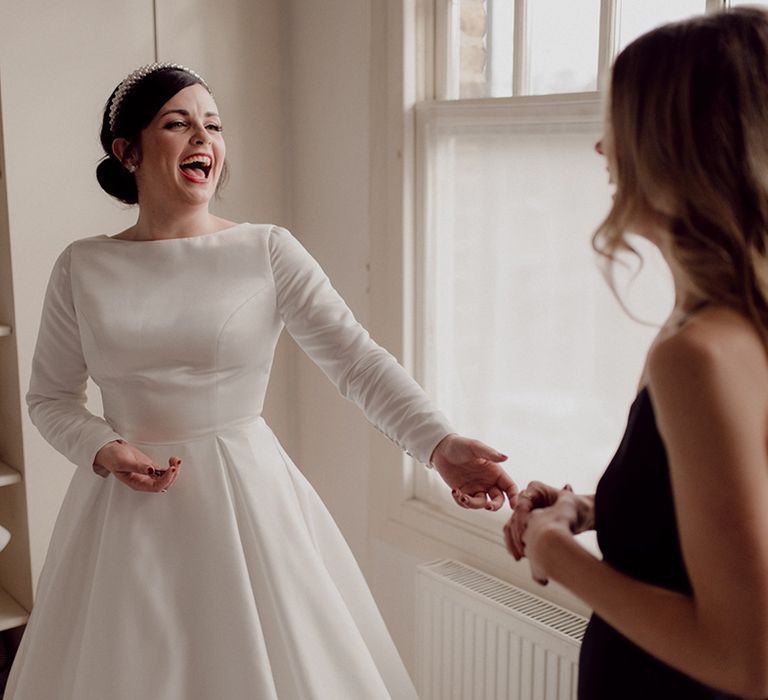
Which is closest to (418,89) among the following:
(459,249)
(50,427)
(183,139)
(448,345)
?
(459,249)

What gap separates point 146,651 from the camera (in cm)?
151

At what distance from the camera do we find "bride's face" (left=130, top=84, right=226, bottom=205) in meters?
1.68

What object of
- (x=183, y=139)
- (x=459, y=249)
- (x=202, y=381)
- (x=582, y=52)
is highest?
(x=582, y=52)

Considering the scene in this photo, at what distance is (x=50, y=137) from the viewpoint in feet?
7.39

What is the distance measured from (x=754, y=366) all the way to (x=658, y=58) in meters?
0.29

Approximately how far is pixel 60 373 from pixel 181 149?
0.47 metres

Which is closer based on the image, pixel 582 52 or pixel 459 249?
pixel 582 52

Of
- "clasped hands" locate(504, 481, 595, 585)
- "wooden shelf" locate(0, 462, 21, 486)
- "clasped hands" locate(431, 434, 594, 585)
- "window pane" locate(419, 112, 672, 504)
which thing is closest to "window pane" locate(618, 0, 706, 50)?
"window pane" locate(419, 112, 672, 504)

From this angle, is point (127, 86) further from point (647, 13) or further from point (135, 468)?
point (647, 13)

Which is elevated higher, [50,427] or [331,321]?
[331,321]

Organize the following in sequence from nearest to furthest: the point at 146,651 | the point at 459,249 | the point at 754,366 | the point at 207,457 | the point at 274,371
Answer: the point at 754,366
the point at 146,651
the point at 207,457
the point at 459,249
the point at 274,371

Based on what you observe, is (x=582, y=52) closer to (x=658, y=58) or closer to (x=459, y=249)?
(x=459, y=249)

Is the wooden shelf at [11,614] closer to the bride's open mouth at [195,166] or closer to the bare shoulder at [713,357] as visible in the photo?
the bride's open mouth at [195,166]

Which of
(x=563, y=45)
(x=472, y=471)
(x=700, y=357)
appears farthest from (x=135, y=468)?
(x=563, y=45)
